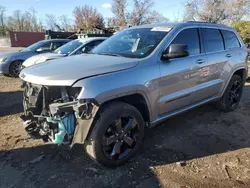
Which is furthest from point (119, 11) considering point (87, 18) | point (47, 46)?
point (47, 46)

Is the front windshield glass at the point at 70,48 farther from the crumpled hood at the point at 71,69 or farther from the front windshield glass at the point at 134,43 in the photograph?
the crumpled hood at the point at 71,69

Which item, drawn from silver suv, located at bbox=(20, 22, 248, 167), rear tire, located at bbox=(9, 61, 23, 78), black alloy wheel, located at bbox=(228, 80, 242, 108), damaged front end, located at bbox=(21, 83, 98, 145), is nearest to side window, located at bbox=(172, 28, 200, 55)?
silver suv, located at bbox=(20, 22, 248, 167)

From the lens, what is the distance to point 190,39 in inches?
161

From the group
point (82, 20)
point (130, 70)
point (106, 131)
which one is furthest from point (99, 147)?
point (82, 20)

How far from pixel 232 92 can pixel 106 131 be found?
3519mm

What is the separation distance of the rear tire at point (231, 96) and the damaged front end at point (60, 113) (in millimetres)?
3424

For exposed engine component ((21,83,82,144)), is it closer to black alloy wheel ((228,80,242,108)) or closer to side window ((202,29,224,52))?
side window ((202,29,224,52))

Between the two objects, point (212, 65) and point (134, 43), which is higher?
point (134, 43)

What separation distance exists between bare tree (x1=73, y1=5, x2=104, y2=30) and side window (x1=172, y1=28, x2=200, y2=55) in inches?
1532

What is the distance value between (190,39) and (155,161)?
6.90 feet

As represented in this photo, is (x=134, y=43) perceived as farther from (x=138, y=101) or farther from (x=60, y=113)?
(x=60, y=113)

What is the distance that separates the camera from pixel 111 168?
3.18 metres

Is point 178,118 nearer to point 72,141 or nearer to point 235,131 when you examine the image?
point 235,131

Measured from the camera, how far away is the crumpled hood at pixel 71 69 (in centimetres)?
279
